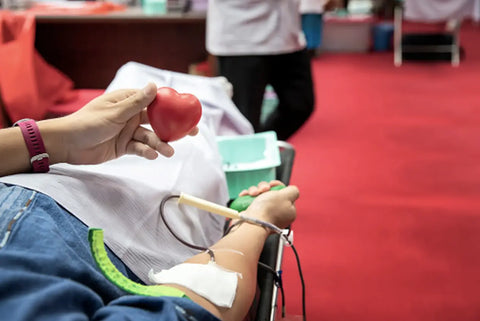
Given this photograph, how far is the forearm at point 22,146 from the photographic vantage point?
2.57 feet

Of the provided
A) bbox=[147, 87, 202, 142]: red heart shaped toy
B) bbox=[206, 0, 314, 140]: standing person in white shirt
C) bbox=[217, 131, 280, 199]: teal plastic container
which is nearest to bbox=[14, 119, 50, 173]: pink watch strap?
bbox=[147, 87, 202, 142]: red heart shaped toy

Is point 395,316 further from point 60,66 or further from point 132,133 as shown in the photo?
point 60,66

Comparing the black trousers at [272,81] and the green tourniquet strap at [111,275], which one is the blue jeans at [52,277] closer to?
the green tourniquet strap at [111,275]

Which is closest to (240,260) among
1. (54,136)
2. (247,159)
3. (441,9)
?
(54,136)

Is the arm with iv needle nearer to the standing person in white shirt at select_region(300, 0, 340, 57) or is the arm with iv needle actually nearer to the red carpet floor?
the red carpet floor

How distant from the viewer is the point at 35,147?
0.80 meters

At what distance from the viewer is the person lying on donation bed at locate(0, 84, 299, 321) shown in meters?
0.56

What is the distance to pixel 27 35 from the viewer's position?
7.63 feet

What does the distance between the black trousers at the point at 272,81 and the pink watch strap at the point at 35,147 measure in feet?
3.95

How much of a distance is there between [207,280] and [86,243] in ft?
0.59

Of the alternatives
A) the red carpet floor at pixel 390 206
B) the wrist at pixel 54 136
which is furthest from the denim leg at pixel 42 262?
the red carpet floor at pixel 390 206

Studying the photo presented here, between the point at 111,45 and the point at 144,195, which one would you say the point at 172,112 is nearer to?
the point at 144,195

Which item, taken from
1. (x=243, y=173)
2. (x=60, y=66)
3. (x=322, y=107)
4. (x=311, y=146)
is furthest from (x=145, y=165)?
(x=322, y=107)

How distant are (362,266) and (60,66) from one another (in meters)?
2.22
